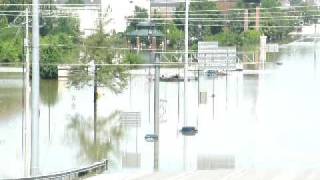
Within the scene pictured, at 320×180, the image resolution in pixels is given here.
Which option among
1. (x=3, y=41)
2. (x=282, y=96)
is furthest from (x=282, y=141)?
(x=3, y=41)

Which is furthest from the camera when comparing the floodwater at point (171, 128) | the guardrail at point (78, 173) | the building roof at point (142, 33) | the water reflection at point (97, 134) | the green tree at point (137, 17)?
the green tree at point (137, 17)

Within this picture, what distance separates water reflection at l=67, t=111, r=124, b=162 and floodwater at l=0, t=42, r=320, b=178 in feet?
0.05

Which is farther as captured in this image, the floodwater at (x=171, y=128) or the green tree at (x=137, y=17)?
the green tree at (x=137, y=17)

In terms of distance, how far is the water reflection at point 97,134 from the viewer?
13.9 meters

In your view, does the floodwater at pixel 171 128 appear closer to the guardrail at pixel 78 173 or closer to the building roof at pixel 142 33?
the guardrail at pixel 78 173

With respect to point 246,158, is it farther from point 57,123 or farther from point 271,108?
point 271,108

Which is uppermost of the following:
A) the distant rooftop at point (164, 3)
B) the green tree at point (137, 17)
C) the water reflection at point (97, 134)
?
the distant rooftop at point (164, 3)

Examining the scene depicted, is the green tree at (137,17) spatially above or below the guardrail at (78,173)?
above

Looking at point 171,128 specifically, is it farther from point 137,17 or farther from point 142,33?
point 137,17

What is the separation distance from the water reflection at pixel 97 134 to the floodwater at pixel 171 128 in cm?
2

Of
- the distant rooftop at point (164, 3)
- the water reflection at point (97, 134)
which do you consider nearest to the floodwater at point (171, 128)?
the water reflection at point (97, 134)

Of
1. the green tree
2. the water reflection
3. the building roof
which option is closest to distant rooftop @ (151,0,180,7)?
the green tree

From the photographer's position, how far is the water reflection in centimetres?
1385

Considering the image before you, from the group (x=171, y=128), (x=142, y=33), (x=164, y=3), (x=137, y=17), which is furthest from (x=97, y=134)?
(x=164, y=3)
